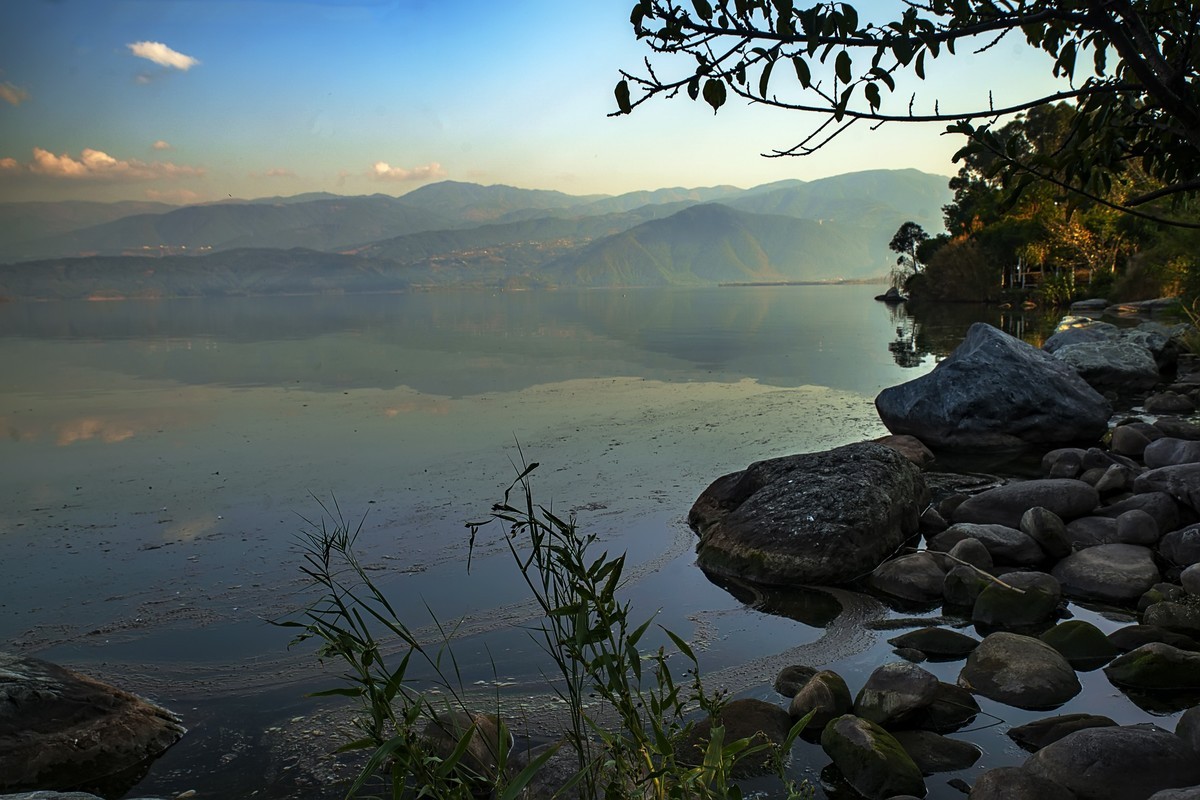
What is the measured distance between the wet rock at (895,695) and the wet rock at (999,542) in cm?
281

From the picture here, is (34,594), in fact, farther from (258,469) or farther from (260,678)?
(258,469)

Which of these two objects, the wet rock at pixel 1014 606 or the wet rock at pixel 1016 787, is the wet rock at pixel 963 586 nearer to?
the wet rock at pixel 1014 606

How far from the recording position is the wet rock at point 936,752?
4.33 meters

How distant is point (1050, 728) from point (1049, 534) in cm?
309

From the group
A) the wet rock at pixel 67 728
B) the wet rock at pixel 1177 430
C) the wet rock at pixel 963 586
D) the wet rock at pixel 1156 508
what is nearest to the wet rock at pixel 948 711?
the wet rock at pixel 963 586

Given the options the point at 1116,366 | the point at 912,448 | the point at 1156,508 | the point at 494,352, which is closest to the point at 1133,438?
the point at 912,448

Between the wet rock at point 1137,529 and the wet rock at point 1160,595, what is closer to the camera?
the wet rock at point 1160,595

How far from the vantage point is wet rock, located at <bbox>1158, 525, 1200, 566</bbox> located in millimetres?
6887

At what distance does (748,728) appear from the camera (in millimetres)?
4582

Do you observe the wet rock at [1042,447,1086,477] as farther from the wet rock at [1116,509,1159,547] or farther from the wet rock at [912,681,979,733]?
the wet rock at [912,681,979,733]

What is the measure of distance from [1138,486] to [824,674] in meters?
5.30

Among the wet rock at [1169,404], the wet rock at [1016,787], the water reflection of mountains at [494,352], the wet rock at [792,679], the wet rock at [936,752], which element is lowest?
the wet rock at [1169,404]

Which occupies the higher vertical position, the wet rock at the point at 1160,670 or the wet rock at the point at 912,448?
the wet rock at the point at 912,448

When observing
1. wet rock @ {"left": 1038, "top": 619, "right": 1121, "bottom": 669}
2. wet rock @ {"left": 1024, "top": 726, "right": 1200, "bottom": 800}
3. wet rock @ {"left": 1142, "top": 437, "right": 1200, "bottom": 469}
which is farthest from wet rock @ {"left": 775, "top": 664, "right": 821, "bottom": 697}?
wet rock @ {"left": 1142, "top": 437, "right": 1200, "bottom": 469}
